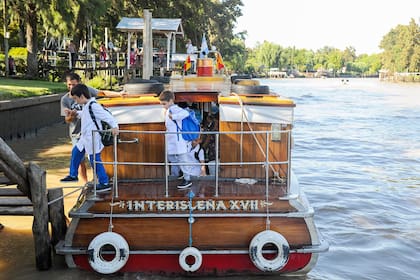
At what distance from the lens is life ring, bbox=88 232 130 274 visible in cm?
641

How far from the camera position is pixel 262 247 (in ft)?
21.3

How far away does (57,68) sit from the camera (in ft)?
100

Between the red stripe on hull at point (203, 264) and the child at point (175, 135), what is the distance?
3.29 ft

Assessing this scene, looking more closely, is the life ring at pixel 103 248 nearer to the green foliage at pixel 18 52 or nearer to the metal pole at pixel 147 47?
the metal pole at pixel 147 47

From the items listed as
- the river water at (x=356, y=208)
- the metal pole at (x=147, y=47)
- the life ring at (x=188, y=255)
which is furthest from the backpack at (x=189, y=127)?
the metal pole at (x=147, y=47)

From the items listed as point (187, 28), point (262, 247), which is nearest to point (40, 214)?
point (262, 247)

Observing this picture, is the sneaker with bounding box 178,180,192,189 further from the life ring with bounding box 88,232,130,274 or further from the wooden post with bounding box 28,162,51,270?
the wooden post with bounding box 28,162,51,270

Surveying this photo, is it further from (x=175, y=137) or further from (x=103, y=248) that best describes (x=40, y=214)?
(x=175, y=137)

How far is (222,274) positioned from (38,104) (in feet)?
49.6

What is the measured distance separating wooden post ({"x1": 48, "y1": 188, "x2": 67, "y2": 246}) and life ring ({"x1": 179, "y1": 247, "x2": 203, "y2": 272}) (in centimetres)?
183

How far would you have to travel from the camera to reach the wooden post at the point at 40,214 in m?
6.65

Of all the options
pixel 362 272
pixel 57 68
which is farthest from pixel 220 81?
pixel 57 68

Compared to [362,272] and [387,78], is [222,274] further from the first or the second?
[387,78]

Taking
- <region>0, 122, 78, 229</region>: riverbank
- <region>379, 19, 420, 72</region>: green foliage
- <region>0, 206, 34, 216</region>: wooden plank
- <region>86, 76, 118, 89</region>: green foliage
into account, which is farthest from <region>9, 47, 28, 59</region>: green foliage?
<region>379, 19, 420, 72</region>: green foliage
